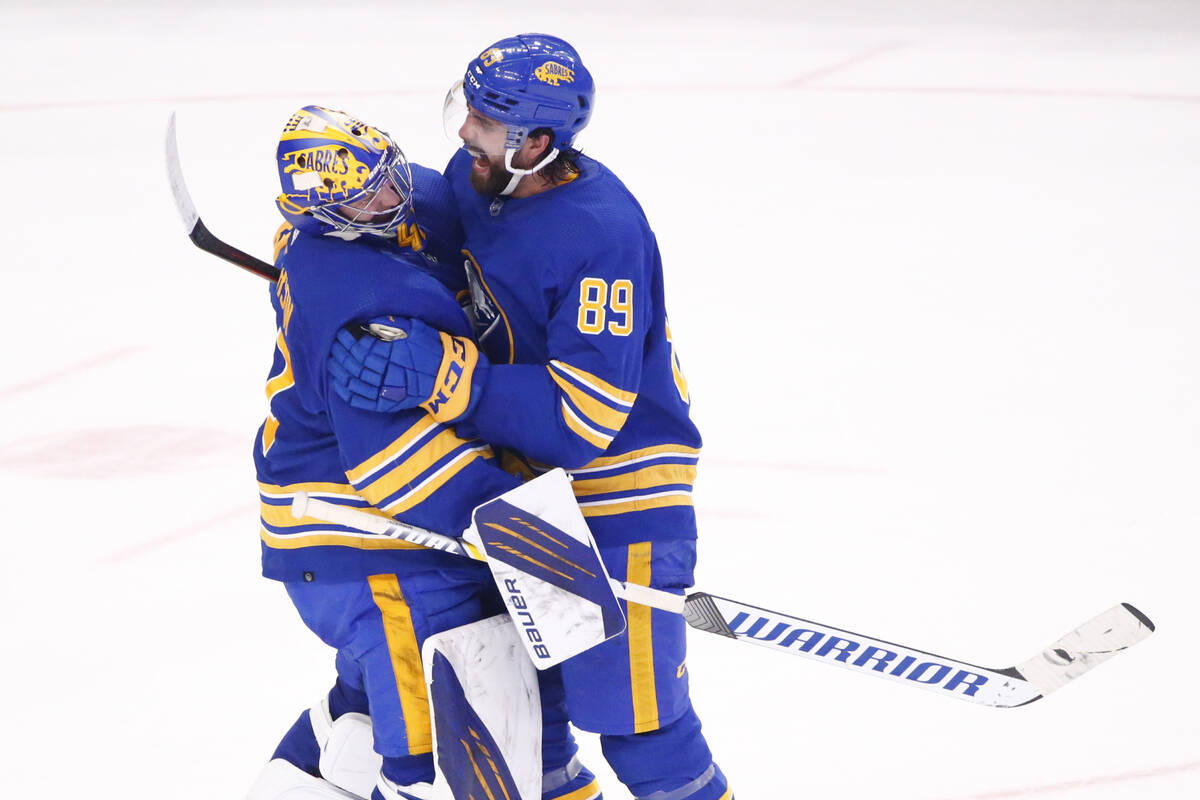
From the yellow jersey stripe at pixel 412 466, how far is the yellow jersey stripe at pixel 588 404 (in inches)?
6.2

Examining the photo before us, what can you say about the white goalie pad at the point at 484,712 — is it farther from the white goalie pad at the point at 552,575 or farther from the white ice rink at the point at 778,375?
the white ice rink at the point at 778,375

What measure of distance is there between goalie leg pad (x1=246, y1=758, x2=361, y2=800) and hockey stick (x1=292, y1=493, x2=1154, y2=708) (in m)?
0.48

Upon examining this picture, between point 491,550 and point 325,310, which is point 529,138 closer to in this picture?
point 325,310

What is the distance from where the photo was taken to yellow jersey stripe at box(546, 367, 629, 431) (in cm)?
184

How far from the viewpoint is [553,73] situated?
6.22ft

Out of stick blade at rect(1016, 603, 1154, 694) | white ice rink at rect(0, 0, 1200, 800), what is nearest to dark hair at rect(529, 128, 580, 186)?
stick blade at rect(1016, 603, 1154, 694)

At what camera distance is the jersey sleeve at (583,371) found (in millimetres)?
1832

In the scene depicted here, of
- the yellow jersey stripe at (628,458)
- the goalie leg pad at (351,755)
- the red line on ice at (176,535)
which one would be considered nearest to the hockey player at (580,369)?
the yellow jersey stripe at (628,458)

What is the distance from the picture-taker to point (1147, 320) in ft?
14.3

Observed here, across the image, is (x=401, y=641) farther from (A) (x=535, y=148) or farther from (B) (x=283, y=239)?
(A) (x=535, y=148)

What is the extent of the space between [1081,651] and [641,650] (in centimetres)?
66

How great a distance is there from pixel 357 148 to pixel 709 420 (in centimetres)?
210

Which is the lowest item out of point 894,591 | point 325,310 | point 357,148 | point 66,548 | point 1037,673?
point 66,548

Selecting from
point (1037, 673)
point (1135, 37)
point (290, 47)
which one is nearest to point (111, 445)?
point (1037, 673)
